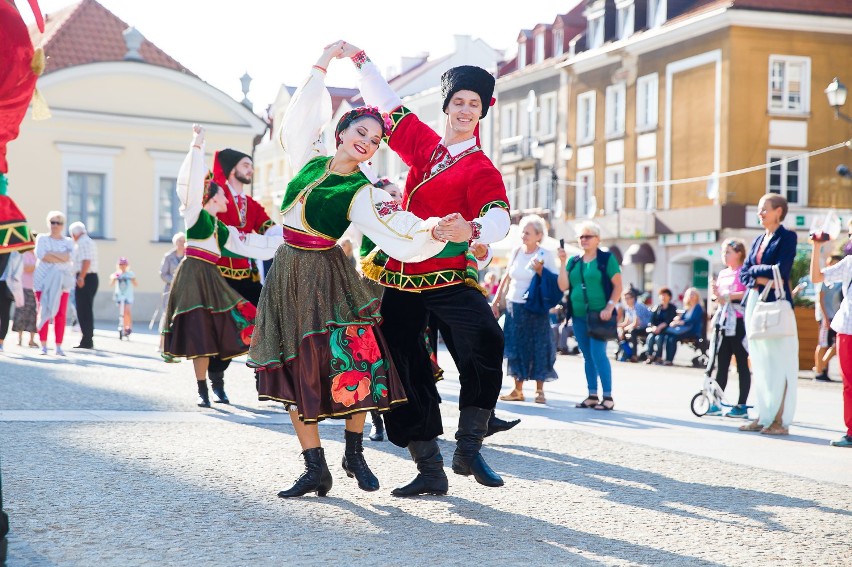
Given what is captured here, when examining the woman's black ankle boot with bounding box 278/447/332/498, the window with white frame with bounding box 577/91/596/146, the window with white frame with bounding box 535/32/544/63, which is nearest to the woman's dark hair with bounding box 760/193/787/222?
the woman's black ankle boot with bounding box 278/447/332/498

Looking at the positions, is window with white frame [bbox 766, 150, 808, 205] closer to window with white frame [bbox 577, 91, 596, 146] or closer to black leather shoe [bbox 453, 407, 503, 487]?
window with white frame [bbox 577, 91, 596, 146]

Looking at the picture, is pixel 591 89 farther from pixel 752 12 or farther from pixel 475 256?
pixel 475 256

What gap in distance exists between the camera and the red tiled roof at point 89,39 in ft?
127

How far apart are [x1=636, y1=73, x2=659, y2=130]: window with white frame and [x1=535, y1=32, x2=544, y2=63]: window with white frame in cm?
836

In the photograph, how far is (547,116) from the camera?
2024 inches

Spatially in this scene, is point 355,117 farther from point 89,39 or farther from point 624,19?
point 624,19

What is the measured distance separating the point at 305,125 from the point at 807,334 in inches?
607

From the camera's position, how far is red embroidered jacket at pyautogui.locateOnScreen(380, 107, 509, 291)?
6.33 meters

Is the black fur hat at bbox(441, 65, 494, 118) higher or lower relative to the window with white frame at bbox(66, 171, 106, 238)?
lower

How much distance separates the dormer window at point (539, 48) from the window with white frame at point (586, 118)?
4526mm

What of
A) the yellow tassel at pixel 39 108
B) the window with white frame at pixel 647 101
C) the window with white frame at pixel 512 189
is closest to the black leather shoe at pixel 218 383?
the yellow tassel at pixel 39 108

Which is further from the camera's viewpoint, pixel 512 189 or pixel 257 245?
pixel 512 189

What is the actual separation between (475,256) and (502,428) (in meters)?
2.12

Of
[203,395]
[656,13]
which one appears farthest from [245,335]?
[656,13]
